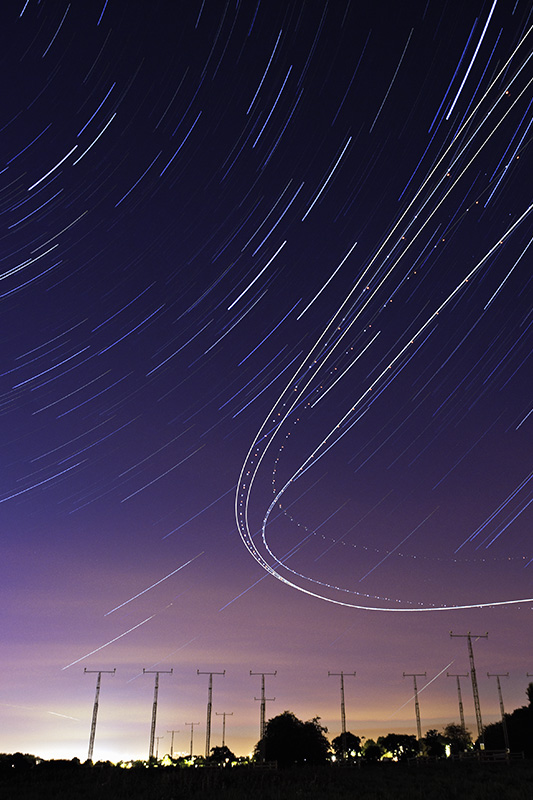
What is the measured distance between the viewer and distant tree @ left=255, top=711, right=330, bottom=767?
197 ft

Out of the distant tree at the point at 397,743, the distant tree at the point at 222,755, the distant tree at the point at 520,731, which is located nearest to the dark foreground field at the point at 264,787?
the distant tree at the point at 520,731

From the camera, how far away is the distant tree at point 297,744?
60.2 m

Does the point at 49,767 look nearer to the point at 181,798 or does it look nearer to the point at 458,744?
the point at 181,798

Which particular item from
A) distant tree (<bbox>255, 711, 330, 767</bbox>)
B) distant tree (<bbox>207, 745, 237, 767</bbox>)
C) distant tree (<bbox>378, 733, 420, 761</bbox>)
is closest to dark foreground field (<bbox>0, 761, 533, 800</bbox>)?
distant tree (<bbox>255, 711, 330, 767</bbox>)

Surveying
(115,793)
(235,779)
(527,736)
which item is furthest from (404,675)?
(115,793)

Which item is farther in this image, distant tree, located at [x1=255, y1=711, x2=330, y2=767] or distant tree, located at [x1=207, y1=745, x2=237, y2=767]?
distant tree, located at [x1=207, y1=745, x2=237, y2=767]

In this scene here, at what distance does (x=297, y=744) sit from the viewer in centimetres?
6053

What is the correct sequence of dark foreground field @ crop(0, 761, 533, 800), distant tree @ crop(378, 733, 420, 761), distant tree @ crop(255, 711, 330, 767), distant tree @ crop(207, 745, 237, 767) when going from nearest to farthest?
1. dark foreground field @ crop(0, 761, 533, 800)
2. distant tree @ crop(255, 711, 330, 767)
3. distant tree @ crop(207, 745, 237, 767)
4. distant tree @ crop(378, 733, 420, 761)

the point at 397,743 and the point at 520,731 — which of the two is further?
the point at 397,743

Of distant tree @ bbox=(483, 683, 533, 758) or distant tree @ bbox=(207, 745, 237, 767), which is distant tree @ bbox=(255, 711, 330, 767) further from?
Answer: distant tree @ bbox=(207, 745, 237, 767)

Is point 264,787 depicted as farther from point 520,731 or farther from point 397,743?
point 397,743

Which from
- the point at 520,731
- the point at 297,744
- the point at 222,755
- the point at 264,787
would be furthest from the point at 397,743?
the point at 264,787

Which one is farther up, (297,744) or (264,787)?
(297,744)

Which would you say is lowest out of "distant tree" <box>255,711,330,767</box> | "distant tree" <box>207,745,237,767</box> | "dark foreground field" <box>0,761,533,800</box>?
"dark foreground field" <box>0,761,533,800</box>
